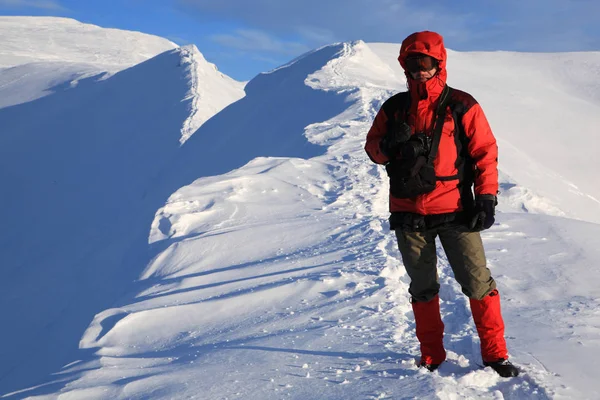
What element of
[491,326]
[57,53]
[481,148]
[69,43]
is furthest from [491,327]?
[69,43]

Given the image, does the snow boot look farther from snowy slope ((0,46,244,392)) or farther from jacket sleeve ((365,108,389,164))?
snowy slope ((0,46,244,392))

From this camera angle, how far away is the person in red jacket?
261 cm

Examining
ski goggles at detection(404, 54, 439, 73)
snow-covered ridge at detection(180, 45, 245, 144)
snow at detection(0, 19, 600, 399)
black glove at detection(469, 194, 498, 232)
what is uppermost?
snow-covered ridge at detection(180, 45, 245, 144)

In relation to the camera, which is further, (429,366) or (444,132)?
(429,366)

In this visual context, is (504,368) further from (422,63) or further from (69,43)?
(69,43)

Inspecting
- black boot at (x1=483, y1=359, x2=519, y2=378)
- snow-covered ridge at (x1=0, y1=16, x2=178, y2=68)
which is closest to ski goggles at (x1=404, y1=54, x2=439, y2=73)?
black boot at (x1=483, y1=359, x2=519, y2=378)

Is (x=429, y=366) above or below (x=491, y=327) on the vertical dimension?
below

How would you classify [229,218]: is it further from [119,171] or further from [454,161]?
[119,171]

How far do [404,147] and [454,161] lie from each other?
0.92 feet

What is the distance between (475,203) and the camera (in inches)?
104

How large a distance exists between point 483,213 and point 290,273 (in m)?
2.53

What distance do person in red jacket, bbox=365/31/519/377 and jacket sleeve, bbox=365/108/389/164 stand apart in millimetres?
12

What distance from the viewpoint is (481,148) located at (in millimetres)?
2611

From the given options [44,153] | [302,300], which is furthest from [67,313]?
[44,153]
